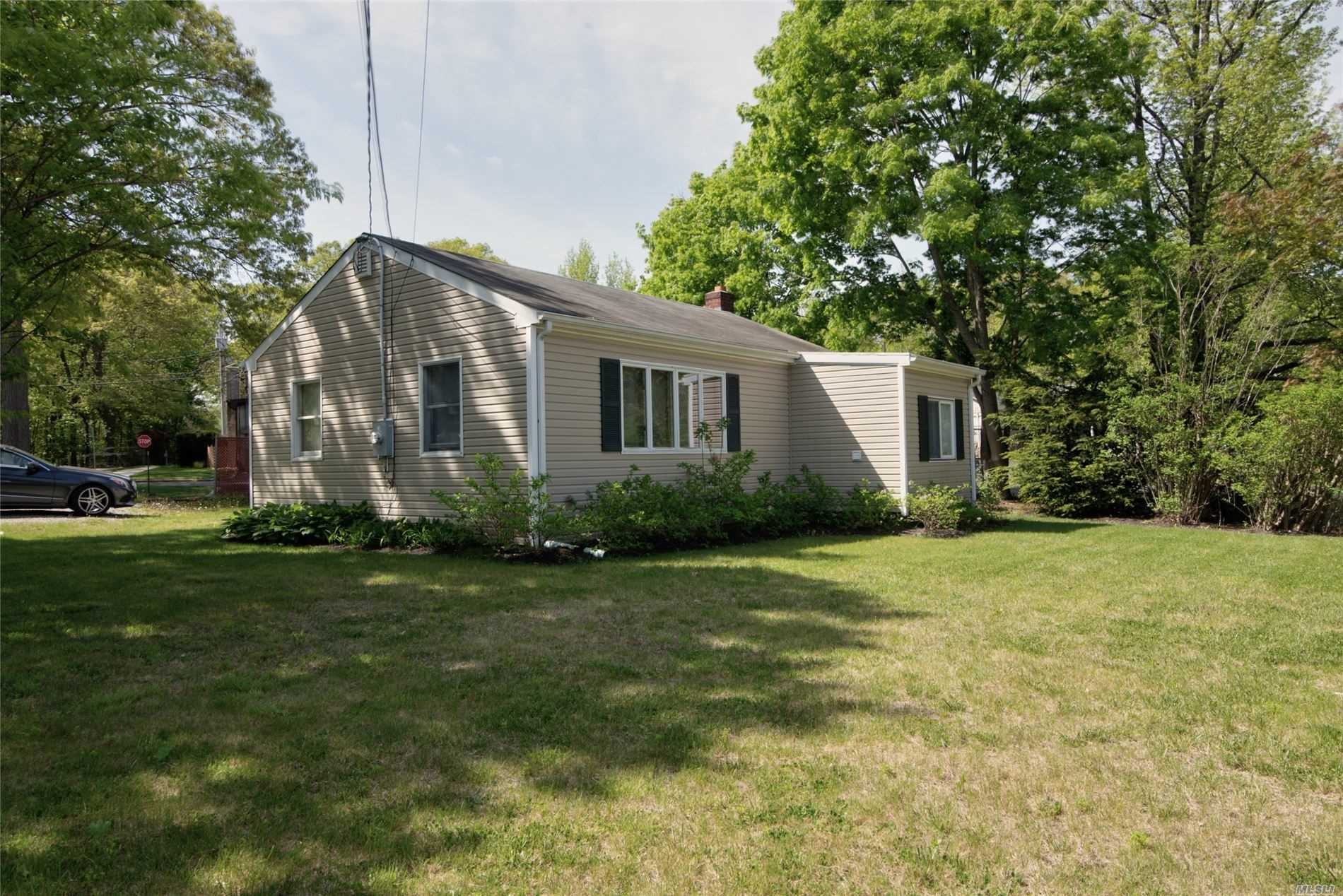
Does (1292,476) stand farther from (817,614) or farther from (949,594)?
(817,614)

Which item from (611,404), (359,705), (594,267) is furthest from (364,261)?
(594,267)

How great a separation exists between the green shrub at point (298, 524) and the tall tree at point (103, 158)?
368 centimetres

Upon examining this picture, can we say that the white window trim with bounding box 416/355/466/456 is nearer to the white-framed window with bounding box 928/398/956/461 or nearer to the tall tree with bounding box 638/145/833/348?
the white-framed window with bounding box 928/398/956/461

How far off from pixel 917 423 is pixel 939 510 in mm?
2136

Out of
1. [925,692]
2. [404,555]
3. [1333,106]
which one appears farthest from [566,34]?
[1333,106]

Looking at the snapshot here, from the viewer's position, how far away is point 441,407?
1135 centimetres

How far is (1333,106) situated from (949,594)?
61.7ft

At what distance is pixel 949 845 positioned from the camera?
2803mm

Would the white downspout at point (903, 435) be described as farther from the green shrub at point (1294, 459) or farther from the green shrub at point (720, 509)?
the green shrub at point (1294, 459)

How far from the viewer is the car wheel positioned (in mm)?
16156

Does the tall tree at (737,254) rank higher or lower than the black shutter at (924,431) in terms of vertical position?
higher

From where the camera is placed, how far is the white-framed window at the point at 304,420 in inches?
525

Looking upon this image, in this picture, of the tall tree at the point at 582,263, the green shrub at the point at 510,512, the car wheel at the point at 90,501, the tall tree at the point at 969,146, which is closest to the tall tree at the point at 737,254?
the tall tree at the point at 969,146

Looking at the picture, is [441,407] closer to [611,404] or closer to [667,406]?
[611,404]
